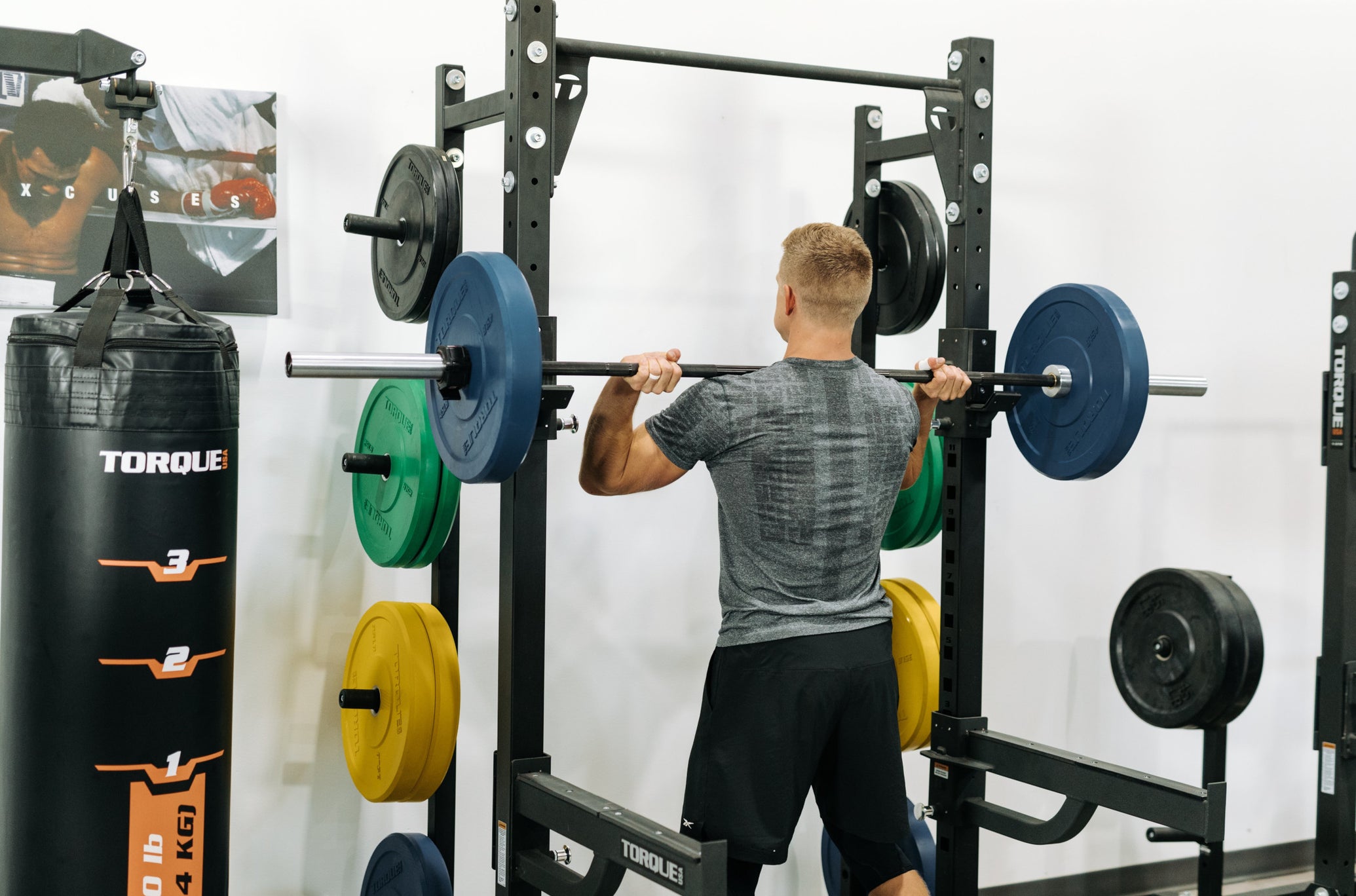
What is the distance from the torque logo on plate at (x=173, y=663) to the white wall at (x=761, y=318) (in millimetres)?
687

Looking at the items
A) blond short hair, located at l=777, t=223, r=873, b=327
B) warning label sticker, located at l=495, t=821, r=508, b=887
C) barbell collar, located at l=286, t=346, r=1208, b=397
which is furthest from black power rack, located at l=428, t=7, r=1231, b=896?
blond short hair, located at l=777, t=223, r=873, b=327

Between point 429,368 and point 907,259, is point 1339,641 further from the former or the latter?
point 429,368

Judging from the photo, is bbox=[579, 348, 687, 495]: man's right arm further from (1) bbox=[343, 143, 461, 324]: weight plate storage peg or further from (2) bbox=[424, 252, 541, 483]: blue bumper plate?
(1) bbox=[343, 143, 461, 324]: weight plate storage peg

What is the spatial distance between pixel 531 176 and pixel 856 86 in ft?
4.55

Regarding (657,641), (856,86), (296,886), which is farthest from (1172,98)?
(296,886)

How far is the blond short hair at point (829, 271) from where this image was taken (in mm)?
2113

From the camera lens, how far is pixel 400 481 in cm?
243

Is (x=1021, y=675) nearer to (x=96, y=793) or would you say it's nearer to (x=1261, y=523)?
(x=1261, y=523)

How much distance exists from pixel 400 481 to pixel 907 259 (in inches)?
48.5

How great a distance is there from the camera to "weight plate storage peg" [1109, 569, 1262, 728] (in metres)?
2.94

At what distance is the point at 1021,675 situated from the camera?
352 cm

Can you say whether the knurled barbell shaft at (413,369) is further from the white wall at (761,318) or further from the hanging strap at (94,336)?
the white wall at (761,318)

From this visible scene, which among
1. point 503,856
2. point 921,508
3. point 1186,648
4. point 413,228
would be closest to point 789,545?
point 503,856

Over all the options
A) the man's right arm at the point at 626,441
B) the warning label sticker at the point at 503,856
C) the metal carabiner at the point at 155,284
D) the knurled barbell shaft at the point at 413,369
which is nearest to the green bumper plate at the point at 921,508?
the knurled barbell shaft at the point at 413,369
